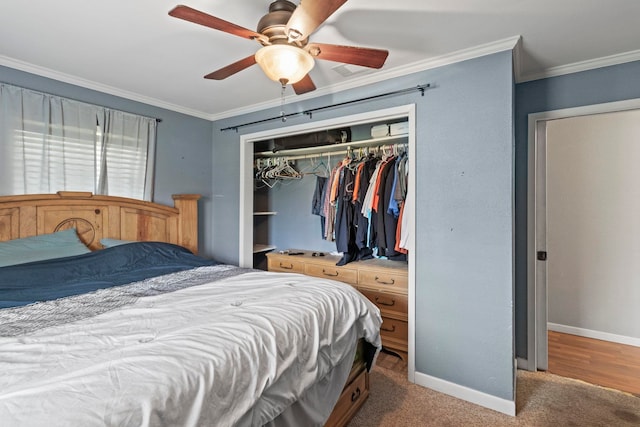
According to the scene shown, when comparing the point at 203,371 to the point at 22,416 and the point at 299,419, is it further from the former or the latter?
the point at 299,419

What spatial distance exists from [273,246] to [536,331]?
9.52 feet

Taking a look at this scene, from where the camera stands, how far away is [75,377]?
2.73ft

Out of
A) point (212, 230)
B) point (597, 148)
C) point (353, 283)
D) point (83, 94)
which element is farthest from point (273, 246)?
point (597, 148)

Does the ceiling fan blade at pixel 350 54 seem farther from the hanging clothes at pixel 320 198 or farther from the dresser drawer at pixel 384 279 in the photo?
the hanging clothes at pixel 320 198

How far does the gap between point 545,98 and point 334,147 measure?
185 centimetres

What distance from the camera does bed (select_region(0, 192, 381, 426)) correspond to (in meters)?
0.81

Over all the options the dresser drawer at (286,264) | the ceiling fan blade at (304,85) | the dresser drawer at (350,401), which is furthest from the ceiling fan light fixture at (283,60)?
the dresser drawer at (286,264)

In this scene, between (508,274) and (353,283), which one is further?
(353,283)

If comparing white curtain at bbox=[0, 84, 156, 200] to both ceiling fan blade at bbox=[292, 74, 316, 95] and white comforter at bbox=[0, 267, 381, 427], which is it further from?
ceiling fan blade at bbox=[292, 74, 316, 95]

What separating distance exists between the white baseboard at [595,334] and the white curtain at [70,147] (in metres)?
4.40

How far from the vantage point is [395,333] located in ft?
8.86

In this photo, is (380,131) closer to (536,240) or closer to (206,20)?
(536,240)

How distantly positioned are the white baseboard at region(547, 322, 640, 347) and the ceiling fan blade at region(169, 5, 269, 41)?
3886mm

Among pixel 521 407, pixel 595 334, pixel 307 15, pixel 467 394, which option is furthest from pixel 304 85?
pixel 595 334
